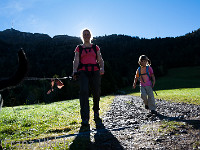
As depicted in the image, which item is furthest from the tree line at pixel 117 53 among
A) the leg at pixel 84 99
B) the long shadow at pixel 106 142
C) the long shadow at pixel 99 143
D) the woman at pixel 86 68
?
the long shadow at pixel 99 143

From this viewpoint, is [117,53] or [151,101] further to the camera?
[117,53]

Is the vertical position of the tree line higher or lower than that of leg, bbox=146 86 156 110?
higher

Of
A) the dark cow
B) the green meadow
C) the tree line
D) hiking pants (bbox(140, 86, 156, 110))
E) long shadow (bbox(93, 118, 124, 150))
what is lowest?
the green meadow

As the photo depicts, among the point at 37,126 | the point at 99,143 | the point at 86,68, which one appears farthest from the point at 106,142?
the point at 37,126

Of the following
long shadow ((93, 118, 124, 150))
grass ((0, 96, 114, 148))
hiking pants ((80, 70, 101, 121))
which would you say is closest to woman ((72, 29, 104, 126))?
hiking pants ((80, 70, 101, 121))

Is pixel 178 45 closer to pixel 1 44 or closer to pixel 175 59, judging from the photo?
pixel 175 59

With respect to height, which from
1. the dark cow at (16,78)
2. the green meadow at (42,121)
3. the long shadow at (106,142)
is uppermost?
the dark cow at (16,78)

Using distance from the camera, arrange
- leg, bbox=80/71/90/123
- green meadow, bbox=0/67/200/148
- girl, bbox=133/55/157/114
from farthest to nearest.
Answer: girl, bbox=133/55/157/114 → leg, bbox=80/71/90/123 → green meadow, bbox=0/67/200/148

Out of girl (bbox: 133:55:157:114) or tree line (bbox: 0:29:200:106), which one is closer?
girl (bbox: 133:55:157:114)

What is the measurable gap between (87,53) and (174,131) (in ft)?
10.6

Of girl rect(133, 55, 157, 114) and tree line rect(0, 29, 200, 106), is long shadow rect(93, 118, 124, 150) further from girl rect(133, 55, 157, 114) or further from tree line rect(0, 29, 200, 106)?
tree line rect(0, 29, 200, 106)

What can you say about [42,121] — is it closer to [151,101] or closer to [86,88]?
[86,88]

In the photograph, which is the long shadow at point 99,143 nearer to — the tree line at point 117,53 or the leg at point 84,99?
the leg at point 84,99

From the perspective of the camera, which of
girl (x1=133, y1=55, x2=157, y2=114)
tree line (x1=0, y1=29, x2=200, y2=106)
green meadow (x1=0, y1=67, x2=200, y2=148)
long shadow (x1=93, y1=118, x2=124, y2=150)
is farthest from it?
tree line (x1=0, y1=29, x2=200, y2=106)
